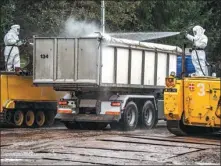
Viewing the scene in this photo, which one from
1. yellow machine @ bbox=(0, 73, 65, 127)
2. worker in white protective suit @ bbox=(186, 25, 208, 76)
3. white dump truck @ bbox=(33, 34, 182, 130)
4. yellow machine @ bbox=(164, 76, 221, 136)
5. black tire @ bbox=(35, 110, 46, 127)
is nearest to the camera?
yellow machine @ bbox=(164, 76, 221, 136)

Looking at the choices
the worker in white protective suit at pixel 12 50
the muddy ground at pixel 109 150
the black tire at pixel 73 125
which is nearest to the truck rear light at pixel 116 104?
the black tire at pixel 73 125

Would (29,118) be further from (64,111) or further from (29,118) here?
(64,111)

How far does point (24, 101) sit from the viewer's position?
1936 cm

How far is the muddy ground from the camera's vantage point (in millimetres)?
10734

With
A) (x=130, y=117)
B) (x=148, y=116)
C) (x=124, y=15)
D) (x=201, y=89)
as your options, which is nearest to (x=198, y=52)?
(x=201, y=89)

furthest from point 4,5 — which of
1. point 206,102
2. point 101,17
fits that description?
point 206,102

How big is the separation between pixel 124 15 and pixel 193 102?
13814 millimetres

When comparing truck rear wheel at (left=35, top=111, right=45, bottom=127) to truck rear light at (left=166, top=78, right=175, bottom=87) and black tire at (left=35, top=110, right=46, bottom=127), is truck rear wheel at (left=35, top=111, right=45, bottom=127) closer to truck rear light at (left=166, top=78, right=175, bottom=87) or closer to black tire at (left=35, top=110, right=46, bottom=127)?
black tire at (left=35, top=110, right=46, bottom=127)

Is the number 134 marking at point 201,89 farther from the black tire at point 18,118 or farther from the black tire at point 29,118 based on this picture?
the black tire at point 29,118

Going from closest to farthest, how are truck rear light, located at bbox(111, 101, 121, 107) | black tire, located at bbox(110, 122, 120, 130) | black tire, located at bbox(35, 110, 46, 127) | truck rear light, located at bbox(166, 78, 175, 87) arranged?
truck rear light, located at bbox(166, 78, 175, 87) < truck rear light, located at bbox(111, 101, 121, 107) < black tire, located at bbox(110, 122, 120, 130) < black tire, located at bbox(35, 110, 46, 127)

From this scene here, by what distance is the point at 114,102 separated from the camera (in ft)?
58.1

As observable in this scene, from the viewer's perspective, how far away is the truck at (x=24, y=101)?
1873cm

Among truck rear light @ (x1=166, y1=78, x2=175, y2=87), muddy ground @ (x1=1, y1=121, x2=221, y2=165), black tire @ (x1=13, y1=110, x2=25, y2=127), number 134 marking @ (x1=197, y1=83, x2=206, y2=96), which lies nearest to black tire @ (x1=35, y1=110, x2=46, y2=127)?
black tire @ (x1=13, y1=110, x2=25, y2=127)

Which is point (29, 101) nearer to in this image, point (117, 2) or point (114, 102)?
point (114, 102)
